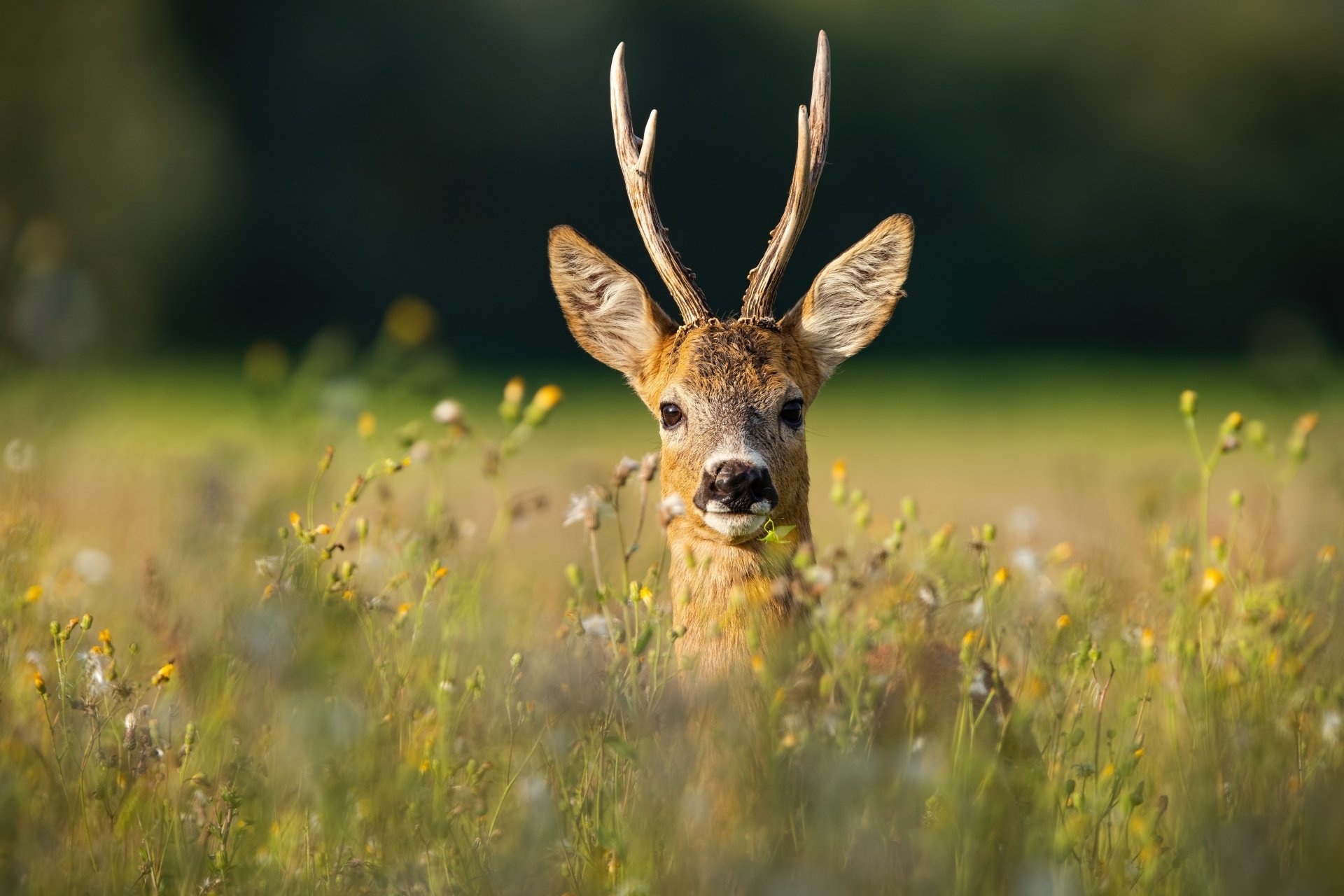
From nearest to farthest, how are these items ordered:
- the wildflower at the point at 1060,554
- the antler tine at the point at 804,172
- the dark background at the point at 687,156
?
the wildflower at the point at 1060,554 → the antler tine at the point at 804,172 → the dark background at the point at 687,156

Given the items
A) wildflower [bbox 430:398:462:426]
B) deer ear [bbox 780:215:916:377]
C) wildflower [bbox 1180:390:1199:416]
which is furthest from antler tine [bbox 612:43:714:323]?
wildflower [bbox 1180:390:1199:416]

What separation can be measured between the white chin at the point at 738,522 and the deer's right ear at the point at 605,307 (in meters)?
0.95

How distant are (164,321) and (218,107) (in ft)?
11.3

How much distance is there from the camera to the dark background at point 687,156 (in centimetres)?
1978

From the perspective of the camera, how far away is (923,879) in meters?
2.61

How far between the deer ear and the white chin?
3.01 ft

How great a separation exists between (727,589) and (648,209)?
44.5 inches

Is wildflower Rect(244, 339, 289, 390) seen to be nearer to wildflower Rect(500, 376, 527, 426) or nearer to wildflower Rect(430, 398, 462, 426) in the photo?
wildflower Rect(430, 398, 462, 426)

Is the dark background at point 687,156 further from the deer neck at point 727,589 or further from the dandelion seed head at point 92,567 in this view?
the deer neck at point 727,589

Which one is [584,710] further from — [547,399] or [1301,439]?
[1301,439]

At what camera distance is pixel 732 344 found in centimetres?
456

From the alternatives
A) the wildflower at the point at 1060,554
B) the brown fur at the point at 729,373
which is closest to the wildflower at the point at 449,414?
the brown fur at the point at 729,373

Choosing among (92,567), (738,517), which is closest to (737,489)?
(738,517)

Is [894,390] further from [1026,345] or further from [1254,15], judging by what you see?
[1254,15]
